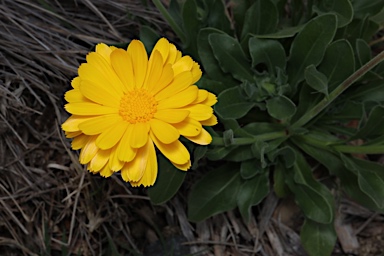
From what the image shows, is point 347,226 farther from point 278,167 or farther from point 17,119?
point 17,119

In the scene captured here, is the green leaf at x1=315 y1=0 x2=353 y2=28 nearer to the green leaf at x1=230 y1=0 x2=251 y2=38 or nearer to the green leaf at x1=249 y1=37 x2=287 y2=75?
the green leaf at x1=249 y1=37 x2=287 y2=75

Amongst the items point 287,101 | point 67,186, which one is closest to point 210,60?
point 287,101


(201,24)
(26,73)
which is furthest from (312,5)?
(26,73)

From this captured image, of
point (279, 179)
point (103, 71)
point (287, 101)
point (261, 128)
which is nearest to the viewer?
point (103, 71)

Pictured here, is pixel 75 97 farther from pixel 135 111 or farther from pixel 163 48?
pixel 163 48

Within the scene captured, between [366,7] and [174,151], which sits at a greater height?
[366,7]

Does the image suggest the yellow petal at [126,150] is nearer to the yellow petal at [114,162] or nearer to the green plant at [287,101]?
the yellow petal at [114,162]
